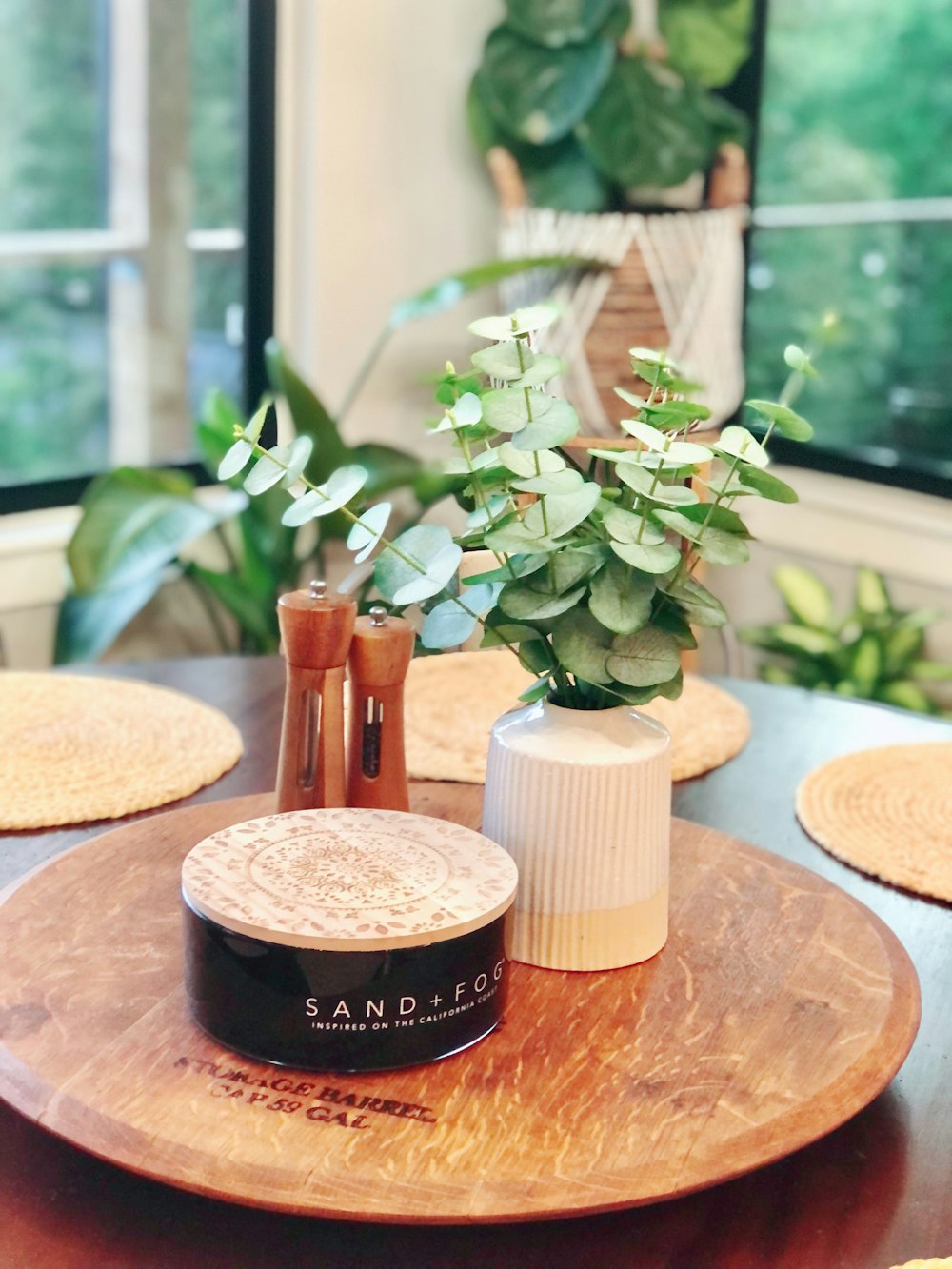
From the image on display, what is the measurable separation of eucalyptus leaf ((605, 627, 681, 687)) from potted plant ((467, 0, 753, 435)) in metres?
1.83

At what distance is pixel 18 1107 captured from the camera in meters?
0.78

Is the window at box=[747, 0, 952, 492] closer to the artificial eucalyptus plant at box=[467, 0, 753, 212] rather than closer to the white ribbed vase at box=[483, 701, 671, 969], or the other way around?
the artificial eucalyptus plant at box=[467, 0, 753, 212]

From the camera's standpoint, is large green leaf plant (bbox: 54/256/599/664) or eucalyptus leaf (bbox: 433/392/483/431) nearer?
eucalyptus leaf (bbox: 433/392/483/431)

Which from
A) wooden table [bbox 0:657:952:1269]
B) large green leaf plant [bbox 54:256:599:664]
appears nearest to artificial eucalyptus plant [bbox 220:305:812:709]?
wooden table [bbox 0:657:952:1269]

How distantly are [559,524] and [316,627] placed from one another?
0.19m

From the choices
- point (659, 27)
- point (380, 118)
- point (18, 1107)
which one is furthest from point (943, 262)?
point (18, 1107)

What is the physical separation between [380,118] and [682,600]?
89.9 inches

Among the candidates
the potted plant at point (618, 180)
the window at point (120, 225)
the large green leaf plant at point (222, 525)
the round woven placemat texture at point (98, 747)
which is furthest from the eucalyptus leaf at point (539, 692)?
the window at point (120, 225)

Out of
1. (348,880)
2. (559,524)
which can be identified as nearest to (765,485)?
(559,524)

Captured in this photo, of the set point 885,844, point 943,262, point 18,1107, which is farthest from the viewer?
point 943,262

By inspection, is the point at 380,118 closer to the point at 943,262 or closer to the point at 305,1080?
the point at 943,262

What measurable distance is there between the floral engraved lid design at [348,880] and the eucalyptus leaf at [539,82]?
2.15m

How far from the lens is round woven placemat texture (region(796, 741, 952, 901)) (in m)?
1.22

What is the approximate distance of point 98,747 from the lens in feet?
4.61
